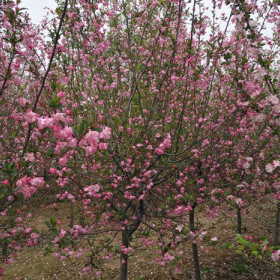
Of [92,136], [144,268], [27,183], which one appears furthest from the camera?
[144,268]

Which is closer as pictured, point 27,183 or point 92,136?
point 92,136

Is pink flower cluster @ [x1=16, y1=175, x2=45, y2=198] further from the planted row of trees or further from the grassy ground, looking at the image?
the grassy ground

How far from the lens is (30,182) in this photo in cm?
217

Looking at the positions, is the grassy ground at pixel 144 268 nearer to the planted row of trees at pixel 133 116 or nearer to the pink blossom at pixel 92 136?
the planted row of trees at pixel 133 116

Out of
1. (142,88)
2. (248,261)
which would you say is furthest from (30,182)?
(248,261)

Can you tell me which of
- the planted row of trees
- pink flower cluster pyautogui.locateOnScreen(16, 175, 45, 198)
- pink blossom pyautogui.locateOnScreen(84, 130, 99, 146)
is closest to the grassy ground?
the planted row of trees

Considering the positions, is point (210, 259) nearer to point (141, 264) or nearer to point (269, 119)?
point (141, 264)

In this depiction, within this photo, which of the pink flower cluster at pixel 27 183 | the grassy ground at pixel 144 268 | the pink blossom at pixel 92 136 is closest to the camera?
the pink blossom at pixel 92 136

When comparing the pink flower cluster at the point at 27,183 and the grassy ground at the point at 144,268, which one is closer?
the pink flower cluster at the point at 27,183

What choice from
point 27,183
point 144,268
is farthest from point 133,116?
point 144,268

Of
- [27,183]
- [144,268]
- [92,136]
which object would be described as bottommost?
[144,268]

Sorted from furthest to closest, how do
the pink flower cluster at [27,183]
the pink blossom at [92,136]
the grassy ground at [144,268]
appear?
1. the grassy ground at [144,268]
2. the pink flower cluster at [27,183]
3. the pink blossom at [92,136]

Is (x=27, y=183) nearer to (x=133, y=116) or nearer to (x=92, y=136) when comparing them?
(x=92, y=136)

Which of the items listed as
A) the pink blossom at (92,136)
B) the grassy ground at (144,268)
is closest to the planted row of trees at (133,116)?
the pink blossom at (92,136)
